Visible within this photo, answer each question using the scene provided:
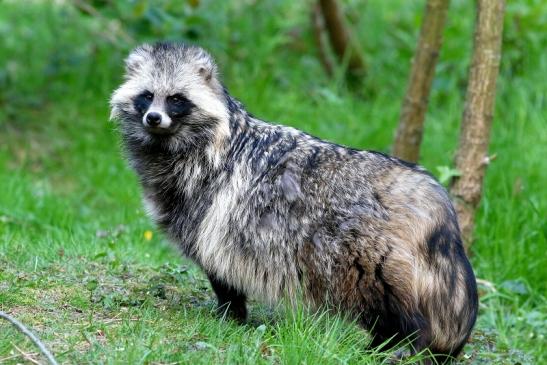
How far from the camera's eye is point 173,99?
15.8 feet

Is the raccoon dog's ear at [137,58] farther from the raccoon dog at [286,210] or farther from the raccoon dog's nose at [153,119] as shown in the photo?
the raccoon dog's nose at [153,119]

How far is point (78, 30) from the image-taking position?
977 centimetres

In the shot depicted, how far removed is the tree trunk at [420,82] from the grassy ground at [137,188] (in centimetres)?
76

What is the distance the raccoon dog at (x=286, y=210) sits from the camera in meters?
4.38

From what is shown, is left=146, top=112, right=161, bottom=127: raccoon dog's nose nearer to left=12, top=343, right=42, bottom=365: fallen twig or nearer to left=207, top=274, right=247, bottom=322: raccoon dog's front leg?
left=207, top=274, right=247, bottom=322: raccoon dog's front leg

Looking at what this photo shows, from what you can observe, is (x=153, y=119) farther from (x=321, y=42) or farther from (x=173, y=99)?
(x=321, y=42)

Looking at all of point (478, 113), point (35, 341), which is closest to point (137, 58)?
point (35, 341)

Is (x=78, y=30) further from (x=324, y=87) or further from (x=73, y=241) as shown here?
(x=73, y=241)

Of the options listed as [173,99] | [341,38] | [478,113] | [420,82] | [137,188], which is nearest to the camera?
[173,99]

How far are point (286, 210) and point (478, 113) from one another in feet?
6.48

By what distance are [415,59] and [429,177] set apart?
247cm

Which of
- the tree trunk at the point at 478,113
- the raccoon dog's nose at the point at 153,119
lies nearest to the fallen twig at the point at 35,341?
the raccoon dog's nose at the point at 153,119

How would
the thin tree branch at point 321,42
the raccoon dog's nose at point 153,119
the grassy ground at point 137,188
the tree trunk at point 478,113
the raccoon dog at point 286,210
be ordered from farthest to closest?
the thin tree branch at point 321,42, the tree trunk at point 478,113, the raccoon dog's nose at point 153,119, the raccoon dog at point 286,210, the grassy ground at point 137,188

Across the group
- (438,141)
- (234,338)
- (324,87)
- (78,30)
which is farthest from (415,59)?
(78,30)
